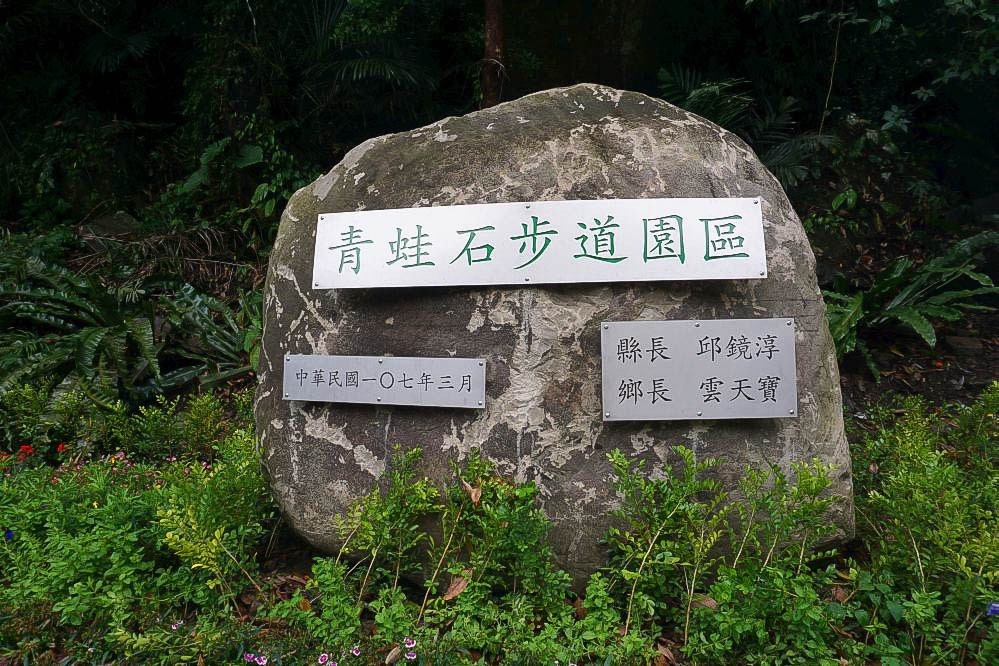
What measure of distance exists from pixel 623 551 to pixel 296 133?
16.2 feet

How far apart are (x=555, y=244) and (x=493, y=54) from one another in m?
2.73

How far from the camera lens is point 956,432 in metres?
3.43

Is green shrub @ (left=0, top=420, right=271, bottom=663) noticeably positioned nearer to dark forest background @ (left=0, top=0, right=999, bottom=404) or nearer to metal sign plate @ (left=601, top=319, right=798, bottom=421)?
metal sign plate @ (left=601, top=319, right=798, bottom=421)

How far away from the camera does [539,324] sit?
8.68 feet

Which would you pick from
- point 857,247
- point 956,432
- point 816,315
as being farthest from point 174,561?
point 857,247

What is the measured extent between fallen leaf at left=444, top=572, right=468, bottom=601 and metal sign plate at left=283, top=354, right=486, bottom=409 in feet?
2.02

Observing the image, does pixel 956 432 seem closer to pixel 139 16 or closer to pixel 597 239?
pixel 597 239

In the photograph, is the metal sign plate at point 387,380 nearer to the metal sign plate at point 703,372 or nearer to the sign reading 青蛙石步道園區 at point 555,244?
the sign reading 青蛙石步道園區 at point 555,244

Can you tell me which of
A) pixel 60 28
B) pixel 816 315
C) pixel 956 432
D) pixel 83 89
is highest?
pixel 60 28

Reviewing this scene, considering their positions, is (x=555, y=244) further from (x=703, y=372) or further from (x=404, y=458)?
(x=404, y=458)

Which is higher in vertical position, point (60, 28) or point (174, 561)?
point (60, 28)

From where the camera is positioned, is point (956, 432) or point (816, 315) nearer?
point (816, 315)

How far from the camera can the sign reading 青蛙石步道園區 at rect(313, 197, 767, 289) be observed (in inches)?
101

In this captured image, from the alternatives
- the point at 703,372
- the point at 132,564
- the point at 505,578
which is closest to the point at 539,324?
the point at 703,372
